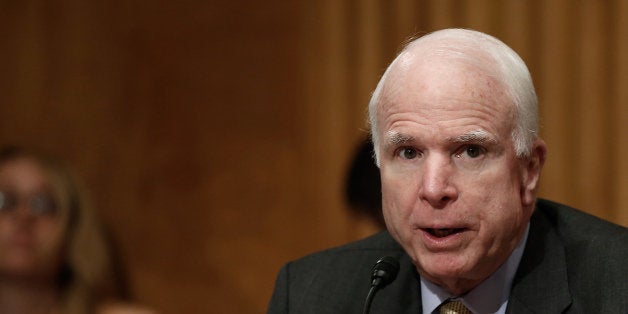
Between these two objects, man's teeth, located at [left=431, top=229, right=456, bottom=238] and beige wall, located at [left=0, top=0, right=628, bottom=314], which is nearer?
man's teeth, located at [left=431, top=229, right=456, bottom=238]

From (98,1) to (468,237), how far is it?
282 cm

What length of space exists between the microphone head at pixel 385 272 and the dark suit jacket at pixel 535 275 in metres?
0.22

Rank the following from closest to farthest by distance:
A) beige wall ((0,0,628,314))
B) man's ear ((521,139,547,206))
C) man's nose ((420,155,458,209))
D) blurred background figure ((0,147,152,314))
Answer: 1. man's nose ((420,155,458,209))
2. man's ear ((521,139,547,206))
3. blurred background figure ((0,147,152,314))
4. beige wall ((0,0,628,314))

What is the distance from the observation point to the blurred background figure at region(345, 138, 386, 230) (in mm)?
3818

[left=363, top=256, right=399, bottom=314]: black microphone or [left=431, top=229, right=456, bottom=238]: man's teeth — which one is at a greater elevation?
[left=431, top=229, right=456, bottom=238]: man's teeth

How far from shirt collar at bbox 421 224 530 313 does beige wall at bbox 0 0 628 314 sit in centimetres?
170

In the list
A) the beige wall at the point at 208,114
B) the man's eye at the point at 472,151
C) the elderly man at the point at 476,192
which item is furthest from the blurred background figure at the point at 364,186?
the man's eye at the point at 472,151

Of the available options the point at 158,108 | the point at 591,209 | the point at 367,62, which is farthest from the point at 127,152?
the point at 591,209

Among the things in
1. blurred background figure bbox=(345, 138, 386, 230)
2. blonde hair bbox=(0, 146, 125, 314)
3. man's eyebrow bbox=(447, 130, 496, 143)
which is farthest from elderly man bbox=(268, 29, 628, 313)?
blonde hair bbox=(0, 146, 125, 314)

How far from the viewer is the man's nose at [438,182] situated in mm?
1862

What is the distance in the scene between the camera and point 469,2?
3688mm

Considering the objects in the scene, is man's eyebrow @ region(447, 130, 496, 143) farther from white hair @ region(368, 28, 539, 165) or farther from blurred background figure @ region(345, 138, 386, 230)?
blurred background figure @ region(345, 138, 386, 230)

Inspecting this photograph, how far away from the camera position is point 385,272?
194 centimetres

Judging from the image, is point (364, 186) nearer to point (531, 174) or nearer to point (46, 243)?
point (46, 243)
